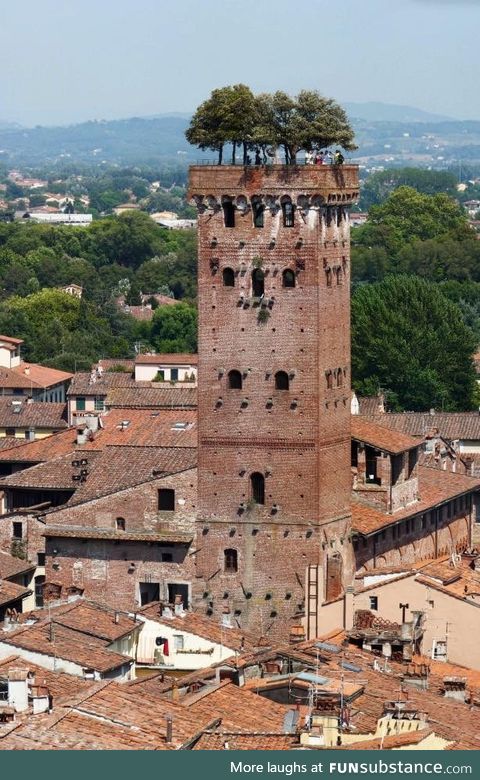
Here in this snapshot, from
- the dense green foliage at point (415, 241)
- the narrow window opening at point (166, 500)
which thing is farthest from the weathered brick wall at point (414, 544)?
the dense green foliage at point (415, 241)

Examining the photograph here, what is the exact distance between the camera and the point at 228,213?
5766cm

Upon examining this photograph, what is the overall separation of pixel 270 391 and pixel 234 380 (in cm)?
79

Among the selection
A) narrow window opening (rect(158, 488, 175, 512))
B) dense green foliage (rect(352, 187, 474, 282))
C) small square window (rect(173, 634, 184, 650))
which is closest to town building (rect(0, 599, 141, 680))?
small square window (rect(173, 634, 184, 650))

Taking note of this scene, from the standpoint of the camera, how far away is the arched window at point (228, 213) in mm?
57562

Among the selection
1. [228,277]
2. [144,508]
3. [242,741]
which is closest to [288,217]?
[228,277]

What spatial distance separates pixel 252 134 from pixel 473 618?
36.0 ft

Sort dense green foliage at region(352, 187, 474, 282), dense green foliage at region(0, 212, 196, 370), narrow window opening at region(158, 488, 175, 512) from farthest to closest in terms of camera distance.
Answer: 1. dense green foliage at region(352, 187, 474, 282)
2. dense green foliage at region(0, 212, 196, 370)
3. narrow window opening at region(158, 488, 175, 512)

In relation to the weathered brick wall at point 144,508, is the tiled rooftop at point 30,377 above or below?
below

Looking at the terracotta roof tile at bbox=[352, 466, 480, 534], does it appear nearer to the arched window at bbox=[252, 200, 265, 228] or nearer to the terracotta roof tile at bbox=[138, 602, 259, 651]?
the terracotta roof tile at bbox=[138, 602, 259, 651]

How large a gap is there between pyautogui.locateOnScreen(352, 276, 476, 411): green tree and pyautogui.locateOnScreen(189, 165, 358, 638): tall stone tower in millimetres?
38881

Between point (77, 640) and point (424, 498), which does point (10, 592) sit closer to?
point (77, 640)

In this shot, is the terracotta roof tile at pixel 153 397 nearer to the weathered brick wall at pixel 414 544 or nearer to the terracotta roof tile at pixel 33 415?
the terracotta roof tile at pixel 33 415

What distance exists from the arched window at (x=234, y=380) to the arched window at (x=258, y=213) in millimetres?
2928

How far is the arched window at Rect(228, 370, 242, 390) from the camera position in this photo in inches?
2280
